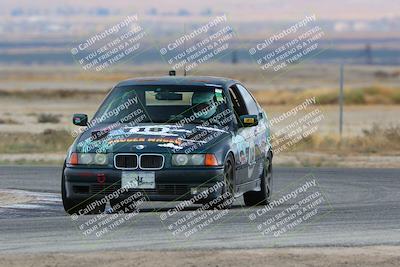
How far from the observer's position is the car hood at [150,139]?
1395 cm

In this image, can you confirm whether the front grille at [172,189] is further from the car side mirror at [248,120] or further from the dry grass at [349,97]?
the dry grass at [349,97]

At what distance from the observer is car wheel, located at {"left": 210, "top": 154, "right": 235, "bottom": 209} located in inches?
556

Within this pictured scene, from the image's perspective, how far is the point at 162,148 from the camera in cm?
1393

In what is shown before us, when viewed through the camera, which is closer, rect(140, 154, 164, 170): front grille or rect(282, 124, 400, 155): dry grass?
rect(140, 154, 164, 170): front grille

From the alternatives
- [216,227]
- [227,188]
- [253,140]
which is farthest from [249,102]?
[216,227]

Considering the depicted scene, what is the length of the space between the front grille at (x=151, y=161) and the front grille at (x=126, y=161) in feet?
0.25

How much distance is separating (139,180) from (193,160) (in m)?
0.63

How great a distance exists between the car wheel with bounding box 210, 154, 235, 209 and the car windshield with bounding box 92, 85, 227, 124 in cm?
68

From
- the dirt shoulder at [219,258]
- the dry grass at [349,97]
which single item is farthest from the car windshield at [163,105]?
the dry grass at [349,97]

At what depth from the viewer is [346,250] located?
11109 millimetres

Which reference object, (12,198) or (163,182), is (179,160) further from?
(12,198)

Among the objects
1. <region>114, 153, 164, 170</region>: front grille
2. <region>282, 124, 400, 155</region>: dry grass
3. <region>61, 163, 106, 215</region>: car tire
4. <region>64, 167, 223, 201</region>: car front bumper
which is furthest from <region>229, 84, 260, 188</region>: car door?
<region>282, 124, 400, 155</region>: dry grass

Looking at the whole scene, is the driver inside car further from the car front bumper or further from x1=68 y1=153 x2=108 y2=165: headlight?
x1=68 y1=153 x2=108 y2=165: headlight

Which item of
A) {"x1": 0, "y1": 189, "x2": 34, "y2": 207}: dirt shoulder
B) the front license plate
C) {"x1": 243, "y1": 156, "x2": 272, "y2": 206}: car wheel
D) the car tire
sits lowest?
{"x1": 0, "y1": 189, "x2": 34, "y2": 207}: dirt shoulder
